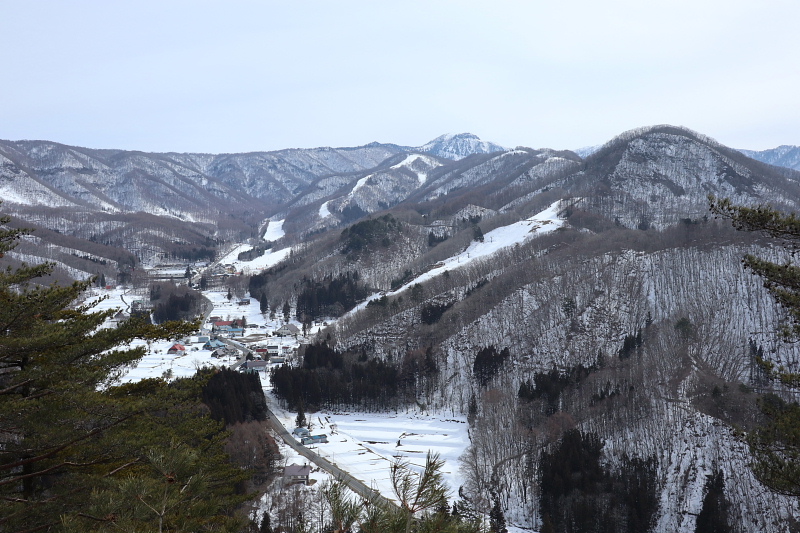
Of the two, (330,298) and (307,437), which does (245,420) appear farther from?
(330,298)

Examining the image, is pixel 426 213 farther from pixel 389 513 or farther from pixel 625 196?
pixel 389 513

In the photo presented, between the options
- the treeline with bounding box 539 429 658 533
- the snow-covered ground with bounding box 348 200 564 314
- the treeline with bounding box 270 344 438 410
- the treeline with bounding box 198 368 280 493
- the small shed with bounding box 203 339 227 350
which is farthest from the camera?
the snow-covered ground with bounding box 348 200 564 314

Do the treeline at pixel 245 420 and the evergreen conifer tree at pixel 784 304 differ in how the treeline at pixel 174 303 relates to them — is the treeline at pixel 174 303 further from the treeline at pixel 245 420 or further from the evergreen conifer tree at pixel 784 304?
the evergreen conifer tree at pixel 784 304

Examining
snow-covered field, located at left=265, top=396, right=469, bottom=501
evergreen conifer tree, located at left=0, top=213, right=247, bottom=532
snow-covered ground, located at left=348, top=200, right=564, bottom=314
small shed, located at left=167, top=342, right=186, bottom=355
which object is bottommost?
snow-covered field, located at left=265, top=396, right=469, bottom=501

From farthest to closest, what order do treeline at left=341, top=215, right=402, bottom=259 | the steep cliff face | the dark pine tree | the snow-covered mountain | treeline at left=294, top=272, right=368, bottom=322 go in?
treeline at left=341, top=215, right=402, bottom=259 < treeline at left=294, top=272, right=368, bottom=322 < the snow-covered mountain < the steep cliff face < the dark pine tree

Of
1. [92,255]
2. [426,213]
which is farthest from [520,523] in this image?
[92,255]

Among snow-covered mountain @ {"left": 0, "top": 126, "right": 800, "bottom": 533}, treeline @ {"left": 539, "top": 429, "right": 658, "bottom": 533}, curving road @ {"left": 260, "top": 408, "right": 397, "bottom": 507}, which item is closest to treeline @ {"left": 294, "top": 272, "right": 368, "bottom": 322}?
snow-covered mountain @ {"left": 0, "top": 126, "right": 800, "bottom": 533}

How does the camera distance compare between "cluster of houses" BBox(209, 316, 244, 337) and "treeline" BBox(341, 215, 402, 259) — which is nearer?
"cluster of houses" BBox(209, 316, 244, 337)

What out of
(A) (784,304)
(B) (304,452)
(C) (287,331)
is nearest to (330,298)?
(C) (287,331)

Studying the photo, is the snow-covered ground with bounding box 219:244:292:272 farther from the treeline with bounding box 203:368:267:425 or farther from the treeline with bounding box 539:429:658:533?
the treeline with bounding box 539:429:658:533
